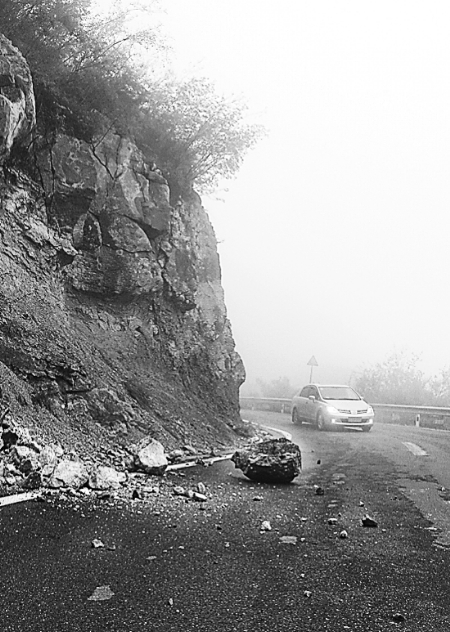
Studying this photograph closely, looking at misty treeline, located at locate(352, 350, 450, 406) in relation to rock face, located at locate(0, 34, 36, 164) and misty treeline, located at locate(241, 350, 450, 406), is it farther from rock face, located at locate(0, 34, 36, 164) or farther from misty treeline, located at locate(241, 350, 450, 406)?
rock face, located at locate(0, 34, 36, 164)

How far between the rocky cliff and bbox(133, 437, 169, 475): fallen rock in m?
0.94

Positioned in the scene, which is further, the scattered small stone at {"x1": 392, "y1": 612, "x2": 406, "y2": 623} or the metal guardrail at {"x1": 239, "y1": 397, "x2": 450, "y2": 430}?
the metal guardrail at {"x1": 239, "y1": 397, "x2": 450, "y2": 430}

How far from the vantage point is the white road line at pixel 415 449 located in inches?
556

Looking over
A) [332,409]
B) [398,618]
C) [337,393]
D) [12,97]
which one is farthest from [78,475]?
[337,393]

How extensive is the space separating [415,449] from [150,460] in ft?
25.3

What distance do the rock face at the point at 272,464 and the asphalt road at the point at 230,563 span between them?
923mm

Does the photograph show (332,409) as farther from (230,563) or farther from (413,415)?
(230,563)

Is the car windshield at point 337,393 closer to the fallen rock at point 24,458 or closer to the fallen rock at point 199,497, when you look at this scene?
the fallen rock at point 199,497

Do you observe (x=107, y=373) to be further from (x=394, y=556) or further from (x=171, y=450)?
(x=394, y=556)

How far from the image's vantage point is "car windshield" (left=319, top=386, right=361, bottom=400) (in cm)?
2384

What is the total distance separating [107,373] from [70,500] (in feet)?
18.5

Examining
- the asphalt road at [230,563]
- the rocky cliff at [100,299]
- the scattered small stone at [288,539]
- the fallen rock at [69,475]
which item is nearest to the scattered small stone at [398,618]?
the asphalt road at [230,563]

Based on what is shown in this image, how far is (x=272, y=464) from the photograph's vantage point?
9852mm

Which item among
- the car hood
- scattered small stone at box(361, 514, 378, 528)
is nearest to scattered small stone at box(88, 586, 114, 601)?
scattered small stone at box(361, 514, 378, 528)
